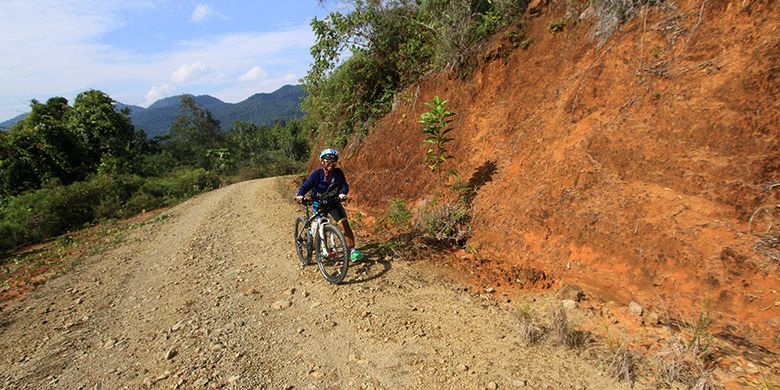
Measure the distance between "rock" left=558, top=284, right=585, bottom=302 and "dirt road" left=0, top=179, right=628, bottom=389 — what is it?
613 millimetres

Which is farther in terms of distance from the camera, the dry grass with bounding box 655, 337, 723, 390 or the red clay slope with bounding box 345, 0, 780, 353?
the red clay slope with bounding box 345, 0, 780, 353

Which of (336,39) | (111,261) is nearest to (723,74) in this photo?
(336,39)

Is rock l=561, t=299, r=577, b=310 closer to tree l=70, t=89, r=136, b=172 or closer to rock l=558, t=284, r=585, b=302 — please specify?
rock l=558, t=284, r=585, b=302

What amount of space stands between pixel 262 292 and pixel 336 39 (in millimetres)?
7549

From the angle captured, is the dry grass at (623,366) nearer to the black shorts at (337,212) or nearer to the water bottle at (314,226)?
the black shorts at (337,212)

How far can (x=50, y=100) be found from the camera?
26.4 metres

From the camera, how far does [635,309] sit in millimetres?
3566

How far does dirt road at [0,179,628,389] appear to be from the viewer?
3.20m

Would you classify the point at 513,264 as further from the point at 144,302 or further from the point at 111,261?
the point at 111,261

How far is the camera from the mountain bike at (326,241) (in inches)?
194

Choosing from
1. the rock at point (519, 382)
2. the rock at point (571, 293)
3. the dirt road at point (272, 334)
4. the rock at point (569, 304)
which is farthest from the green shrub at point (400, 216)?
the rock at point (519, 382)

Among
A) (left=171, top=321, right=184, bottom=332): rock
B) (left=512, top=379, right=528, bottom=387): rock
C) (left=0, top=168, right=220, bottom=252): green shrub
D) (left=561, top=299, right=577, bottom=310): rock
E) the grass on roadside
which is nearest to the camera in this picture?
(left=512, top=379, right=528, bottom=387): rock

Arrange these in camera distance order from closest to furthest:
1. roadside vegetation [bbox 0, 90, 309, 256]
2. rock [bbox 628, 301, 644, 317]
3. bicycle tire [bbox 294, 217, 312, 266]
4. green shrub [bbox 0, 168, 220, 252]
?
rock [bbox 628, 301, 644, 317]
bicycle tire [bbox 294, 217, 312, 266]
green shrub [bbox 0, 168, 220, 252]
roadside vegetation [bbox 0, 90, 309, 256]

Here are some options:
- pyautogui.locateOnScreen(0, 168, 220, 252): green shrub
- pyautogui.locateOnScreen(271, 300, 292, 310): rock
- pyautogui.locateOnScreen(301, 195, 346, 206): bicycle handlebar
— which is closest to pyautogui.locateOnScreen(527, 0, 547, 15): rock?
pyautogui.locateOnScreen(301, 195, 346, 206): bicycle handlebar
